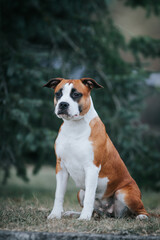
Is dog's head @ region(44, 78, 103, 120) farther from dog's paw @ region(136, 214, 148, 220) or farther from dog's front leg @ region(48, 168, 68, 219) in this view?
dog's paw @ region(136, 214, 148, 220)

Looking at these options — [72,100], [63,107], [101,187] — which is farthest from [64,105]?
[101,187]

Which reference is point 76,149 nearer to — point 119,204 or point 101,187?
point 101,187

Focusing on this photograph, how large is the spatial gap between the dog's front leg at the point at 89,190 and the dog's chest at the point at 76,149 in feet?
0.27

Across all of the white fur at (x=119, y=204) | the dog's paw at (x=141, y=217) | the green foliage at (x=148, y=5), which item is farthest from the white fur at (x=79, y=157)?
the green foliage at (x=148, y=5)

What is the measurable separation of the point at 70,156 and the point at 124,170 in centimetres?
82

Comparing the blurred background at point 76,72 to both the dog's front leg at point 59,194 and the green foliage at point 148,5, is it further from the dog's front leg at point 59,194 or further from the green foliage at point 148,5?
the dog's front leg at point 59,194

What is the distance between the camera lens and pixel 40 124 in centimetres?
705

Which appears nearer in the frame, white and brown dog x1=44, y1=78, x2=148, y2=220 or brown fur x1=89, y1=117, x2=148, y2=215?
white and brown dog x1=44, y1=78, x2=148, y2=220

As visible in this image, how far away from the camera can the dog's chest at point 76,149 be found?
3.17 meters

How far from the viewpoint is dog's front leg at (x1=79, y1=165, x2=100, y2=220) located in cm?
310

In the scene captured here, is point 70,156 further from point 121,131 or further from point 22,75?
point 121,131

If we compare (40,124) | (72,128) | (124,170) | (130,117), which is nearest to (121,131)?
(130,117)

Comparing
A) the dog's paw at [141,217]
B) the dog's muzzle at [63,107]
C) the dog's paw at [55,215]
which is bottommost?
the dog's paw at [55,215]

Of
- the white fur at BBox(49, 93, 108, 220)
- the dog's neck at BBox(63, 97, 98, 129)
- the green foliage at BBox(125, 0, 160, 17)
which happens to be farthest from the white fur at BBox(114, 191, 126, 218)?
the green foliage at BBox(125, 0, 160, 17)
